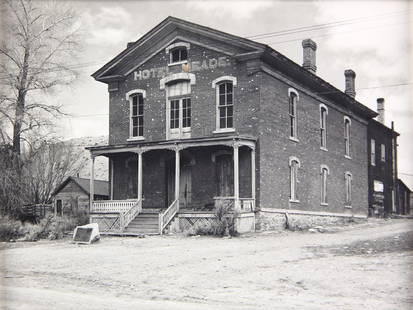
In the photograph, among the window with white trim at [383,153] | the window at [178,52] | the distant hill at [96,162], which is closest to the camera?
the window at [178,52]

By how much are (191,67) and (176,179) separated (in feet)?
16.9

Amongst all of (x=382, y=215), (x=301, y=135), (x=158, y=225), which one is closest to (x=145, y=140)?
(x=158, y=225)

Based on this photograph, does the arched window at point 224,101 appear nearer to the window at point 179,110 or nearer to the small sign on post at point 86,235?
the window at point 179,110

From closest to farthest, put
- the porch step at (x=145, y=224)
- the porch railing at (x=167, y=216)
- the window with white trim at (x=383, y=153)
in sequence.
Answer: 1. the porch railing at (x=167, y=216)
2. the porch step at (x=145, y=224)
3. the window with white trim at (x=383, y=153)

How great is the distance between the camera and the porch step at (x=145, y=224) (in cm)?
2138

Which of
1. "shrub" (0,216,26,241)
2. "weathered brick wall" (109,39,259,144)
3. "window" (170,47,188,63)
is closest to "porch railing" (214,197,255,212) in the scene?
"weathered brick wall" (109,39,259,144)

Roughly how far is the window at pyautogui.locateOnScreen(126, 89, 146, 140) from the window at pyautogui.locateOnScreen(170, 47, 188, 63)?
2258 mm

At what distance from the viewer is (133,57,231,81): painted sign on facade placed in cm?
2321

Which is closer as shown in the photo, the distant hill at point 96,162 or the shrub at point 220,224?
the shrub at point 220,224

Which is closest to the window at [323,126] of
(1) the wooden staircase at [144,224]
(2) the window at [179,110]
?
(2) the window at [179,110]

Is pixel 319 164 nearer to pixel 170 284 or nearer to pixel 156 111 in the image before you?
pixel 156 111

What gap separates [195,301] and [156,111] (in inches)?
636

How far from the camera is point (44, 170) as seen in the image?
109 feet

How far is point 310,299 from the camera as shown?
937 centimetres
